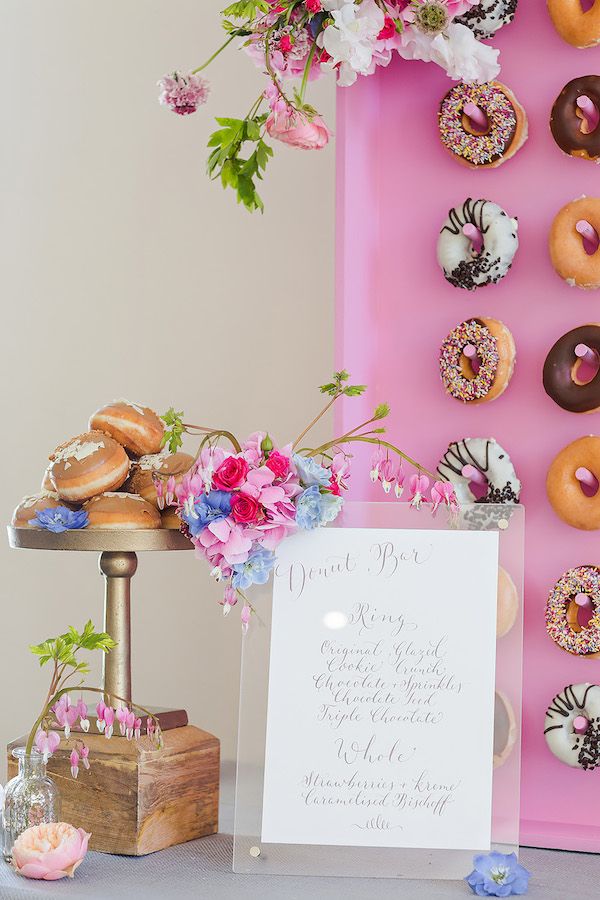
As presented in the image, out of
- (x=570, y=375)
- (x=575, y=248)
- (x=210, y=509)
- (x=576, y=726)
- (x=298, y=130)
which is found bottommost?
(x=576, y=726)

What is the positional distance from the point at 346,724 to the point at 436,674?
0.33ft

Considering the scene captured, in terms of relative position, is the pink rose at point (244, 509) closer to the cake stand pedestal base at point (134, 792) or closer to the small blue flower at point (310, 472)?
the small blue flower at point (310, 472)

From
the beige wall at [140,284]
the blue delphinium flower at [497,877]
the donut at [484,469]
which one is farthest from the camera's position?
the beige wall at [140,284]

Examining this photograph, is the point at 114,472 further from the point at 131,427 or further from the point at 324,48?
the point at 324,48

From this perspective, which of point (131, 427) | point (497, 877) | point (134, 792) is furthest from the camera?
point (131, 427)

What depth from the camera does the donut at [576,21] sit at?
3.91 feet

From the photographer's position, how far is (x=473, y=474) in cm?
124

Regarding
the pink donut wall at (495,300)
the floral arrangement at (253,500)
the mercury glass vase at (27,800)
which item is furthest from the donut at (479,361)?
the mercury glass vase at (27,800)

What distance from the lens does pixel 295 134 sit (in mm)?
1264

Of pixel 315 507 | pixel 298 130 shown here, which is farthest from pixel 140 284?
pixel 315 507

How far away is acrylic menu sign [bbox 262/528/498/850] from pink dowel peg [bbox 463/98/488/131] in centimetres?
47

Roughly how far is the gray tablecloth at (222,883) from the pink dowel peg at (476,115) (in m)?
0.79

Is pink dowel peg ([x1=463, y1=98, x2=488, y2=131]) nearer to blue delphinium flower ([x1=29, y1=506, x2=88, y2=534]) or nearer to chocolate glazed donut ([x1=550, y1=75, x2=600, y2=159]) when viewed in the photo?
chocolate glazed donut ([x1=550, y1=75, x2=600, y2=159])

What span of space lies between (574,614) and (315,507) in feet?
1.02
